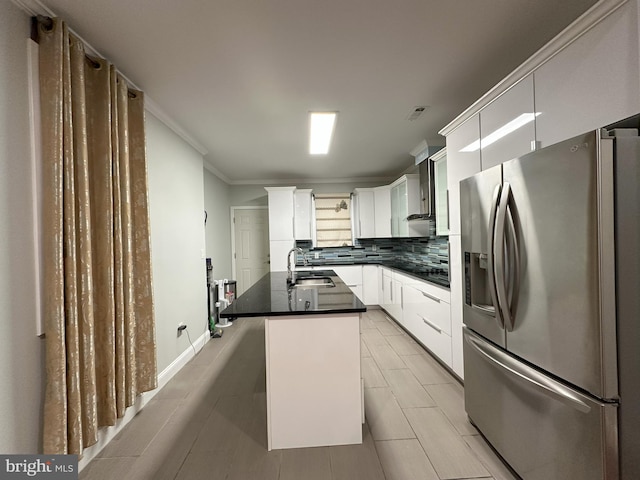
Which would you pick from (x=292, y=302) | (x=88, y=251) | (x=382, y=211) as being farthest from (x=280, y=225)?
(x=88, y=251)

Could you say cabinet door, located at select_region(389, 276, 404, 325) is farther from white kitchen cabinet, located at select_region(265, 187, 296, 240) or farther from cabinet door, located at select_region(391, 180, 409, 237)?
white kitchen cabinet, located at select_region(265, 187, 296, 240)

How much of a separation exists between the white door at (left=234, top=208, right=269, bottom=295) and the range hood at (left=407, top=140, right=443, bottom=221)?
3.14 meters

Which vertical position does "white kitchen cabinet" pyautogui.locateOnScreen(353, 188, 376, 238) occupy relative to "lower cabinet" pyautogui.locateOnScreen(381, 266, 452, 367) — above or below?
above

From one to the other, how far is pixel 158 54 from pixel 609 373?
9.46ft

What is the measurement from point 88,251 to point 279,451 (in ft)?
5.41

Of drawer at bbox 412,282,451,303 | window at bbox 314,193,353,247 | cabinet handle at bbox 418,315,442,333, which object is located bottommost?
cabinet handle at bbox 418,315,442,333

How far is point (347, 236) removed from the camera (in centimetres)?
575

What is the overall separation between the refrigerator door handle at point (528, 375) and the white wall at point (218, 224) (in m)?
4.08

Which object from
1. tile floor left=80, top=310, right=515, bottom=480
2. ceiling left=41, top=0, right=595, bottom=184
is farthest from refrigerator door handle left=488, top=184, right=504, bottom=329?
ceiling left=41, top=0, right=595, bottom=184

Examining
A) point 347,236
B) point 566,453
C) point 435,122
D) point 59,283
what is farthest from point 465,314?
point 347,236

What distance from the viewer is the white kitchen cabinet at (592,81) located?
1161 millimetres

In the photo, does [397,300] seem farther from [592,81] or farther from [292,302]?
[592,81]

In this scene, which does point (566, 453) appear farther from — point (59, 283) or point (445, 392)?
point (59, 283)

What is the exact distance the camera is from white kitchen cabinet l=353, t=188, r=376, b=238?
560 centimetres
